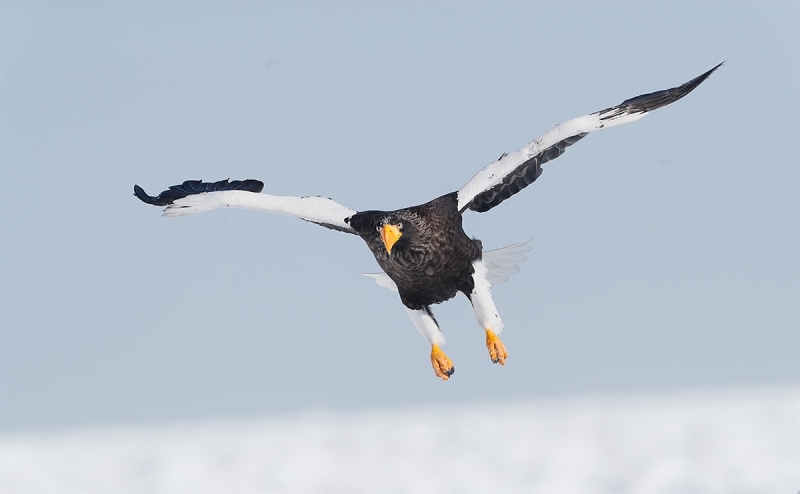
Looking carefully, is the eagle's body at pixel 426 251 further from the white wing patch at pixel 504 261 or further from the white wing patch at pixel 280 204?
the white wing patch at pixel 504 261

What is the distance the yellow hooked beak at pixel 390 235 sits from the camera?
646cm

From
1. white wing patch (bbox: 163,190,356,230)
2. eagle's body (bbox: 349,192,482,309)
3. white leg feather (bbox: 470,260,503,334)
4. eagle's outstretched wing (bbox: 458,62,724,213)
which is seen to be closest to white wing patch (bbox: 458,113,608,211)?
eagle's outstretched wing (bbox: 458,62,724,213)

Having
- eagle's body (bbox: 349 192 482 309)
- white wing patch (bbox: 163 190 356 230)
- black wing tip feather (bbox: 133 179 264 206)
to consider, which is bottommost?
eagle's body (bbox: 349 192 482 309)

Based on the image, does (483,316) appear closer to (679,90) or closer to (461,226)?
(461,226)

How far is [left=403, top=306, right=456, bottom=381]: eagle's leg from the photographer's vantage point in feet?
24.5

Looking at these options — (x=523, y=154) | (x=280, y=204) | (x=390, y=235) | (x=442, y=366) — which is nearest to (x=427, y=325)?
(x=442, y=366)

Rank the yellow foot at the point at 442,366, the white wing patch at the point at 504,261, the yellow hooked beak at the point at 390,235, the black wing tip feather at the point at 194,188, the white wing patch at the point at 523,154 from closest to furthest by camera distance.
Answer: the yellow hooked beak at the point at 390,235, the white wing patch at the point at 523,154, the yellow foot at the point at 442,366, the white wing patch at the point at 504,261, the black wing tip feather at the point at 194,188

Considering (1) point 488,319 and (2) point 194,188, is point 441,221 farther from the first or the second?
(2) point 194,188

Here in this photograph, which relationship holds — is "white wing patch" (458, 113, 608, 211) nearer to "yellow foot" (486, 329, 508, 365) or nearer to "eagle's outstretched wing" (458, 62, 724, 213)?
"eagle's outstretched wing" (458, 62, 724, 213)

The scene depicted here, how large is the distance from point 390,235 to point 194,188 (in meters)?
2.47

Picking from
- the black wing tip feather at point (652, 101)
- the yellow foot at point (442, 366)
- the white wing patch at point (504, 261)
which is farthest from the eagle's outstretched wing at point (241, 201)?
the black wing tip feather at point (652, 101)

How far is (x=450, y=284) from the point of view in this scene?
23.4ft

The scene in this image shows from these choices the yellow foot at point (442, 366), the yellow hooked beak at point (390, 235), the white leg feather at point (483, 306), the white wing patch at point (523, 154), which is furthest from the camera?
the yellow foot at point (442, 366)

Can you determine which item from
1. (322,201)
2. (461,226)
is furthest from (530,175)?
(322,201)
